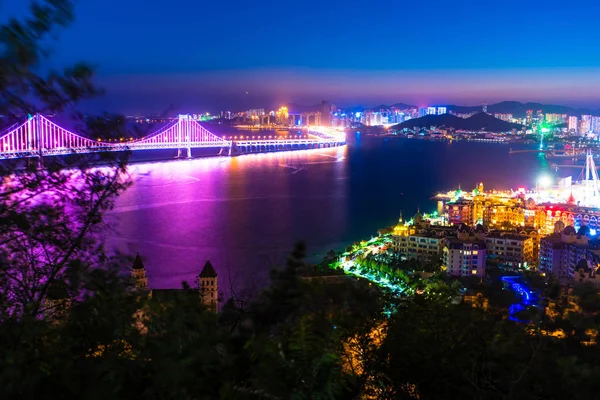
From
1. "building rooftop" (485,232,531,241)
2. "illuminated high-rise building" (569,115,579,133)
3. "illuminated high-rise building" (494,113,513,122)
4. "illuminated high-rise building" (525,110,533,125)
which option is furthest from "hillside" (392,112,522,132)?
"building rooftop" (485,232,531,241)

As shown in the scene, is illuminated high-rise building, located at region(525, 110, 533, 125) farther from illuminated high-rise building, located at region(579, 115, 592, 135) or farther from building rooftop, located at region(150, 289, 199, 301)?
building rooftop, located at region(150, 289, 199, 301)

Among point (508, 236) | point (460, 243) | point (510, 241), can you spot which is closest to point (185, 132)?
point (508, 236)

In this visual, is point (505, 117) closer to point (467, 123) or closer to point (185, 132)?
point (467, 123)


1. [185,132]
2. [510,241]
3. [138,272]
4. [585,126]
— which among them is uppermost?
[585,126]

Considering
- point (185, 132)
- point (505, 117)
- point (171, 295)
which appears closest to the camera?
point (171, 295)

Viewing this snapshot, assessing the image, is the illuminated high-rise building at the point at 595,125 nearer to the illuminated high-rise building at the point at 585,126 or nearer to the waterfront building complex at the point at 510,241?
the illuminated high-rise building at the point at 585,126

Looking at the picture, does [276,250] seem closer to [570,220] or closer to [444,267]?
[444,267]

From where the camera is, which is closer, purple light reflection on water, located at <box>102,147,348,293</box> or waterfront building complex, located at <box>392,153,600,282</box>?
waterfront building complex, located at <box>392,153,600,282</box>

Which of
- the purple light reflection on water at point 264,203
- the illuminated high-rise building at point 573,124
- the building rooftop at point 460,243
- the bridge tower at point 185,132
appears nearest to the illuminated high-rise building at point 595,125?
the illuminated high-rise building at point 573,124
